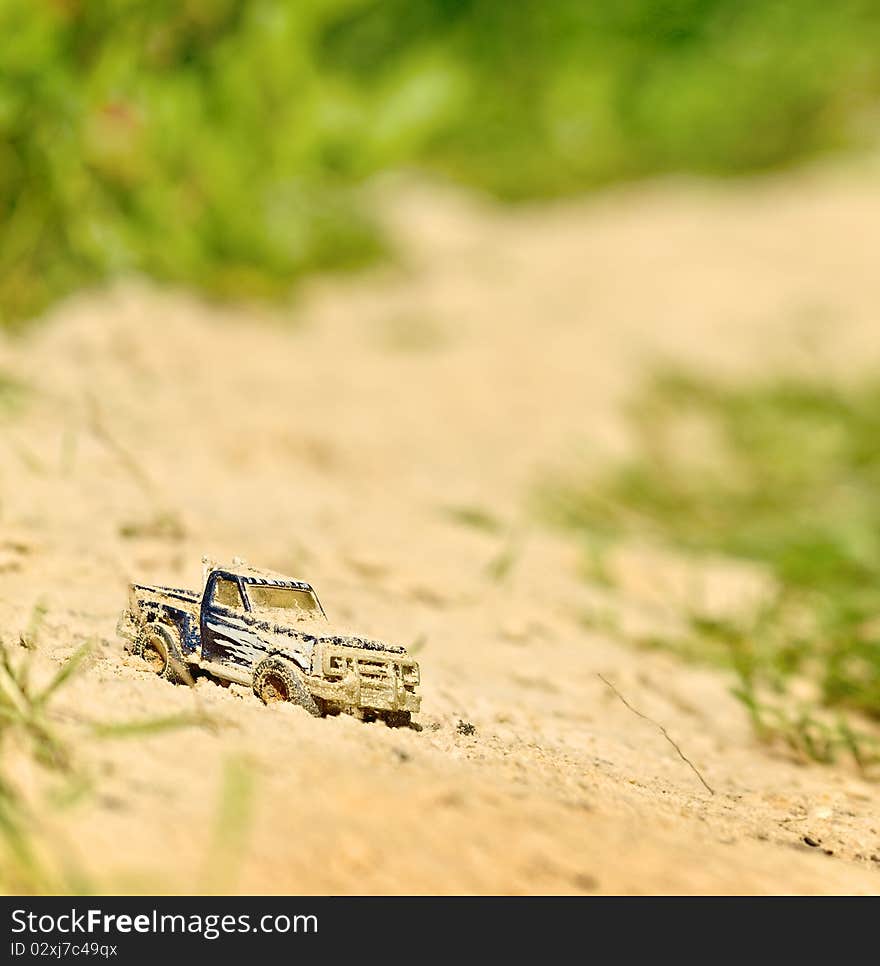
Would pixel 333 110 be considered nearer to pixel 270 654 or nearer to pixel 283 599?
pixel 283 599

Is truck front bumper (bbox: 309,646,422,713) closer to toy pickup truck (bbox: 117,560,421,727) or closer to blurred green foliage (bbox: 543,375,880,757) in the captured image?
toy pickup truck (bbox: 117,560,421,727)

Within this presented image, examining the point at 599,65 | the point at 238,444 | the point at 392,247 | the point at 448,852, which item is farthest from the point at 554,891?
the point at 599,65

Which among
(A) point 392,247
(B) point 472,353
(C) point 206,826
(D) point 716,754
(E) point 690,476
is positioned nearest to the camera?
(C) point 206,826

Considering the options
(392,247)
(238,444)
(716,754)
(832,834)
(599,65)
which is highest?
(599,65)

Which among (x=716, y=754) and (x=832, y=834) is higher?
(x=716, y=754)

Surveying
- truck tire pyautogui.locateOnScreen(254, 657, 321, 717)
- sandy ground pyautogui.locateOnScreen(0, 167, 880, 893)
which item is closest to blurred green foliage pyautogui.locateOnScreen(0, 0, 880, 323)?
sandy ground pyautogui.locateOnScreen(0, 167, 880, 893)
